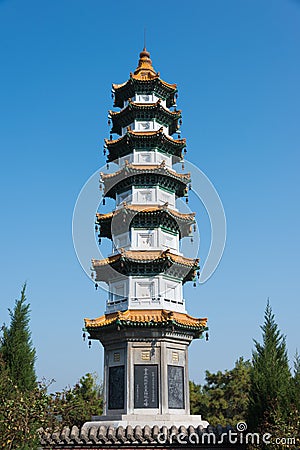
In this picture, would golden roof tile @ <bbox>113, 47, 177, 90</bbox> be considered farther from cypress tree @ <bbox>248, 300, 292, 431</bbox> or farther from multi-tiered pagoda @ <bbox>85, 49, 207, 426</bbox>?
cypress tree @ <bbox>248, 300, 292, 431</bbox>

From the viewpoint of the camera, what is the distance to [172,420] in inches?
776

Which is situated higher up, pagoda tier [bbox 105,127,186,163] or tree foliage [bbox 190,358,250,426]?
pagoda tier [bbox 105,127,186,163]

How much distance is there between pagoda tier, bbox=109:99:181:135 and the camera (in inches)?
1009

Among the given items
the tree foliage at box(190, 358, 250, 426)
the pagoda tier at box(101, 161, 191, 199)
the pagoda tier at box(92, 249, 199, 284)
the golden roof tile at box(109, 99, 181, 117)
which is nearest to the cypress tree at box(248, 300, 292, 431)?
the pagoda tier at box(92, 249, 199, 284)

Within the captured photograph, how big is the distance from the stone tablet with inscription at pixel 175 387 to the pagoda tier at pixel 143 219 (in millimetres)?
6907

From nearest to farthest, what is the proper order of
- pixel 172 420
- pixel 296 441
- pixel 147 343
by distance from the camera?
pixel 296 441 < pixel 172 420 < pixel 147 343

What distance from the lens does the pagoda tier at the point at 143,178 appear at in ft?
79.2

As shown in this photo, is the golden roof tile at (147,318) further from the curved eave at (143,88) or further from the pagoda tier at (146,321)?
the curved eave at (143,88)

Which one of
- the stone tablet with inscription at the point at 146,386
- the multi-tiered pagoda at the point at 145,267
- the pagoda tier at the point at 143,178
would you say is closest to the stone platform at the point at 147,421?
the multi-tiered pagoda at the point at 145,267

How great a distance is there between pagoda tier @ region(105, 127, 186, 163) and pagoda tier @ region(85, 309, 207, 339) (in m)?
8.86

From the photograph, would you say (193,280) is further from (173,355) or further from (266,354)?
(266,354)

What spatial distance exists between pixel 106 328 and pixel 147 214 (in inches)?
227

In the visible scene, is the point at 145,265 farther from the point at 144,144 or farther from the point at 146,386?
the point at 144,144

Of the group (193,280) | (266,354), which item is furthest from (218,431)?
(193,280)
